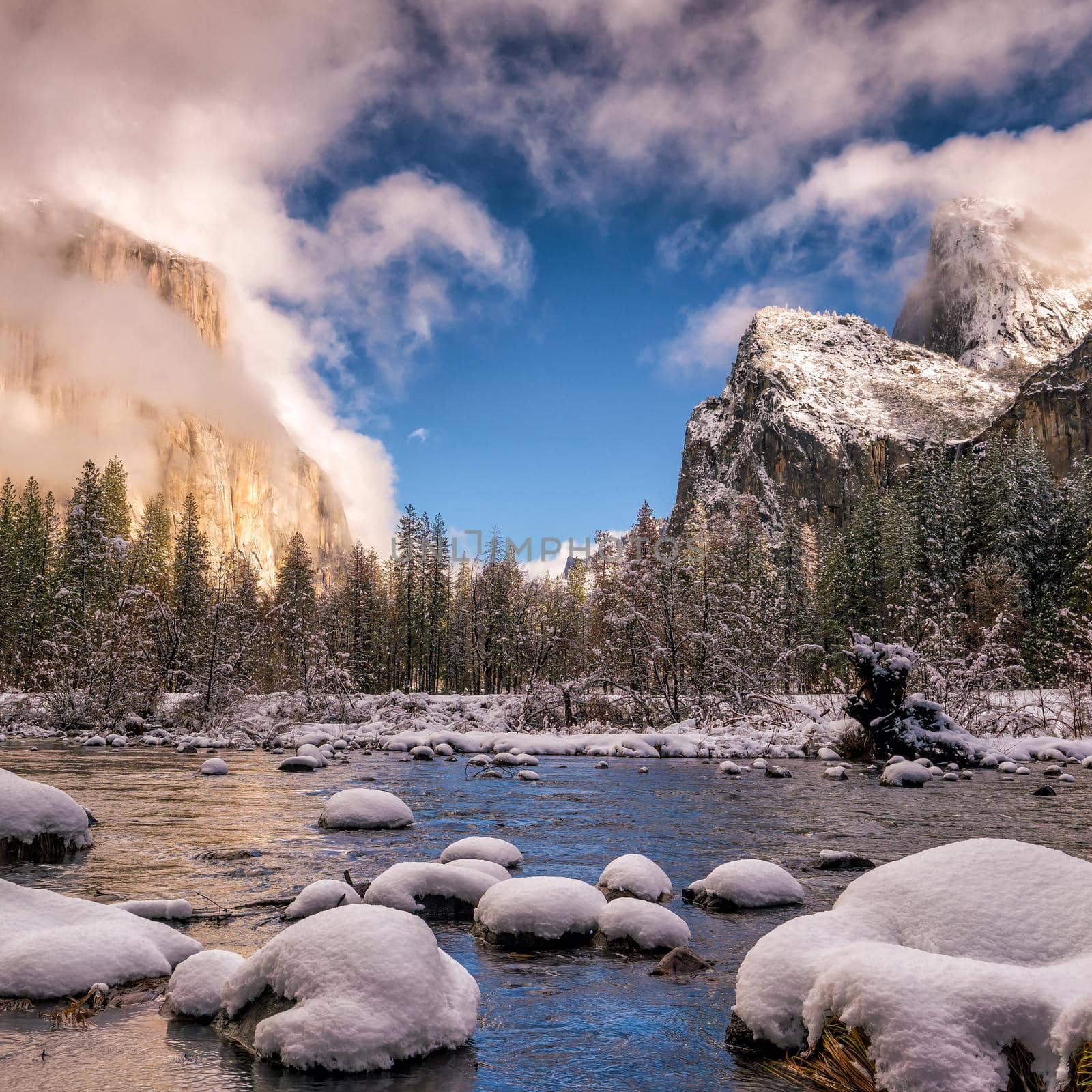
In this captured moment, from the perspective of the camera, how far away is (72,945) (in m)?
4.02

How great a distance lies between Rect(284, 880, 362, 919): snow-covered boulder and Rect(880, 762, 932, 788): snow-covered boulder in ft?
36.5

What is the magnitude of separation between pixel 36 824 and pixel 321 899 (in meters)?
3.60

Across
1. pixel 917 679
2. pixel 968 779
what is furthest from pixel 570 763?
pixel 917 679

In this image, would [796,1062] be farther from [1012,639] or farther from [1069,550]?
[1069,550]

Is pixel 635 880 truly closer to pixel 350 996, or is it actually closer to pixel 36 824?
pixel 350 996

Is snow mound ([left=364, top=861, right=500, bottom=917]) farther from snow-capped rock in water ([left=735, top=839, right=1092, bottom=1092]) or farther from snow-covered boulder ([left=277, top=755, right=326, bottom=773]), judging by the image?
snow-covered boulder ([left=277, top=755, right=326, bottom=773])

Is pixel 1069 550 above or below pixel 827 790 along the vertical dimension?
above

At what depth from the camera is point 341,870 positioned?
21.9ft

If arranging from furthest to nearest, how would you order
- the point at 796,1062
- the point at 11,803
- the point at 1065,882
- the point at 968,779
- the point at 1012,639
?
1. the point at 1012,639
2. the point at 968,779
3. the point at 11,803
4. the point at 1065,882
5. the point at 796,1062

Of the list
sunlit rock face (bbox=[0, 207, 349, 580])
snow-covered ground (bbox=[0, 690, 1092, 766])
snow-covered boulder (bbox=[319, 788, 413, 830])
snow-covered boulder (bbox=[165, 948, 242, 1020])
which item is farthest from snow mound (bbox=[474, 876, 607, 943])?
sunlit rock face (bbox=[0, 207, 349, 580])

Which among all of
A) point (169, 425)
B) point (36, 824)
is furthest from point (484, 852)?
point (169, 425)

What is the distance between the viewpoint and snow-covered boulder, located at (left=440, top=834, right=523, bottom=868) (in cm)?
679

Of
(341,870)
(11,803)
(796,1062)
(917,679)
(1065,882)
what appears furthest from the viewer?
(917,679)

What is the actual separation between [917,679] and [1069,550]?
3326 cm
